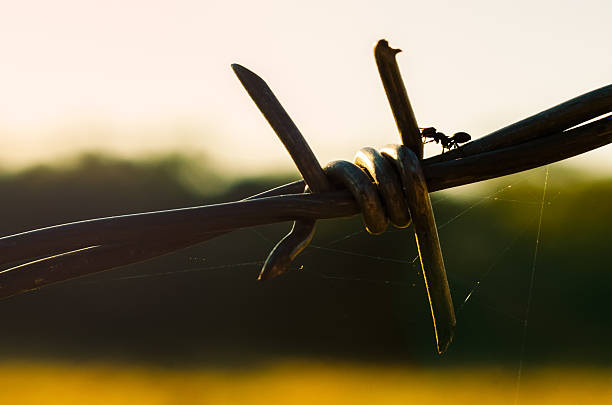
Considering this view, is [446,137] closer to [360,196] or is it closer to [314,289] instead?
[360,196]

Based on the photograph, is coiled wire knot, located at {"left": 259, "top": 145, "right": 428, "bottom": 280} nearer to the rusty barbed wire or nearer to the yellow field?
the rusty barbed wire

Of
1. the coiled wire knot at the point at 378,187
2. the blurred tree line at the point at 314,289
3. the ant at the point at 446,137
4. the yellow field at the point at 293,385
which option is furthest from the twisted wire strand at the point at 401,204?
the yellow field at the point at 293,385

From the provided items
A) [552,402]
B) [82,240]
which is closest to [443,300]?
[82,240]

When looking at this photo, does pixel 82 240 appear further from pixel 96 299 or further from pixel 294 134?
Result: pixel 96 299

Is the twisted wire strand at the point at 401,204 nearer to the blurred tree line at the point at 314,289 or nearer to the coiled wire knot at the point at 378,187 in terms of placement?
the coiled wire knot at the point at 378,187

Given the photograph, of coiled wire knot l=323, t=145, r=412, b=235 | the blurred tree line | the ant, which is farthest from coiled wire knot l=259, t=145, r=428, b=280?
the blurred tree line

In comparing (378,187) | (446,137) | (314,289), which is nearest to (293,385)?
(314,289)
